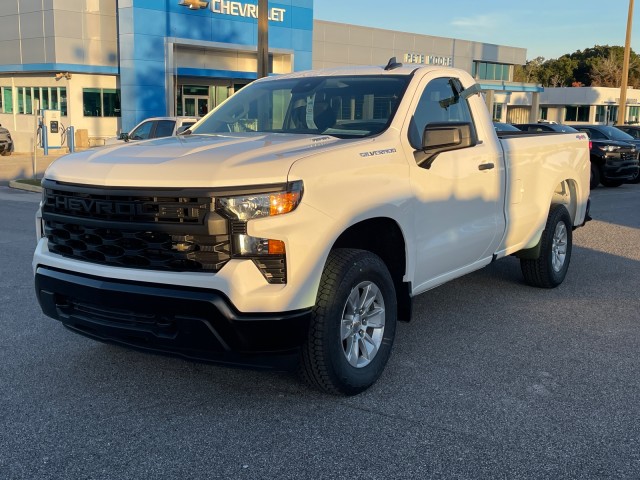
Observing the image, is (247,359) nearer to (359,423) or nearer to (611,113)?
(359,423)

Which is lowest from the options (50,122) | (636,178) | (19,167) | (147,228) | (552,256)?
(19,167)

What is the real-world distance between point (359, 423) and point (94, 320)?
162 cm

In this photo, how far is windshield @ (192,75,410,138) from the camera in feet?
16.3

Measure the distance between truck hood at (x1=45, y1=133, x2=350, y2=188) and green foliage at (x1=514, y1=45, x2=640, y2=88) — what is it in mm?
87674

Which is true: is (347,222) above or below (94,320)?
above

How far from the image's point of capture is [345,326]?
4184mm

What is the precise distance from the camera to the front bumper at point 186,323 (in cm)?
363

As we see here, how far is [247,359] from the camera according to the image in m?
3.77

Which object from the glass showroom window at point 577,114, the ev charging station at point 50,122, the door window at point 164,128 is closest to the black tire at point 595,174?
the door window at point 164,128

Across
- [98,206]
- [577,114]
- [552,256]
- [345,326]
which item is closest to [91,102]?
[552,256]

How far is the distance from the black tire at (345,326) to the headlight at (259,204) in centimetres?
51

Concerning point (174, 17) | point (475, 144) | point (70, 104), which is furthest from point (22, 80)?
point (475, 144)

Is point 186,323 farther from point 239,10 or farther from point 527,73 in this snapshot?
point 527,73

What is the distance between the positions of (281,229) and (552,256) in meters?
4.24
